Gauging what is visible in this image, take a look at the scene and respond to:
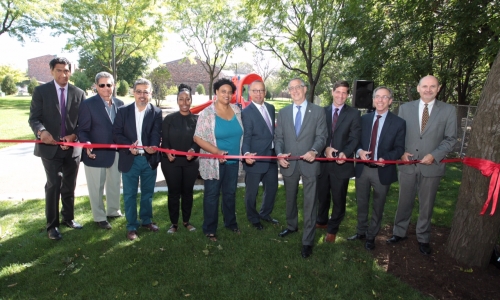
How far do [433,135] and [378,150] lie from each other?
2.31 feet

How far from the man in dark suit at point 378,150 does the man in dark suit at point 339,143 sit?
0.58 ft

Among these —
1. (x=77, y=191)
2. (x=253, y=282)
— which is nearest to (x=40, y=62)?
(x=77, y=191)

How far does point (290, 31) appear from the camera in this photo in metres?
23.2

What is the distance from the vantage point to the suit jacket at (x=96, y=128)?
4816mm

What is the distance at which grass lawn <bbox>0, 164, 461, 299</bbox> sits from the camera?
360 centimetres

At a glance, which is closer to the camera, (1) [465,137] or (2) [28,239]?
(2) [28,239]

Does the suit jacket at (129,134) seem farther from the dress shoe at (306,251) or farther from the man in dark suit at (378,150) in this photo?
the man in dark suit at (378,150)

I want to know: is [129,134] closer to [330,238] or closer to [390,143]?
[330,238]

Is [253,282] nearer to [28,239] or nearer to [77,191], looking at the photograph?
[28,239]

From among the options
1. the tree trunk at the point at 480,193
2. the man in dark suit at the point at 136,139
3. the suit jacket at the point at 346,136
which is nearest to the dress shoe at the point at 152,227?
the man in dark suit at the point at 136,139

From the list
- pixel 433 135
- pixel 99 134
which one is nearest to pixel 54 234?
pixel 99 134

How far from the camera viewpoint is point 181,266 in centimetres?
409

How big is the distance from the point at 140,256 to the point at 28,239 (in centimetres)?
178

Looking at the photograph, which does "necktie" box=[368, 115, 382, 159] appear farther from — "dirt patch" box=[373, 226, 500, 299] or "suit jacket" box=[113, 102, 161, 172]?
"suit jacket" box=[113, 102, 161, 172]
